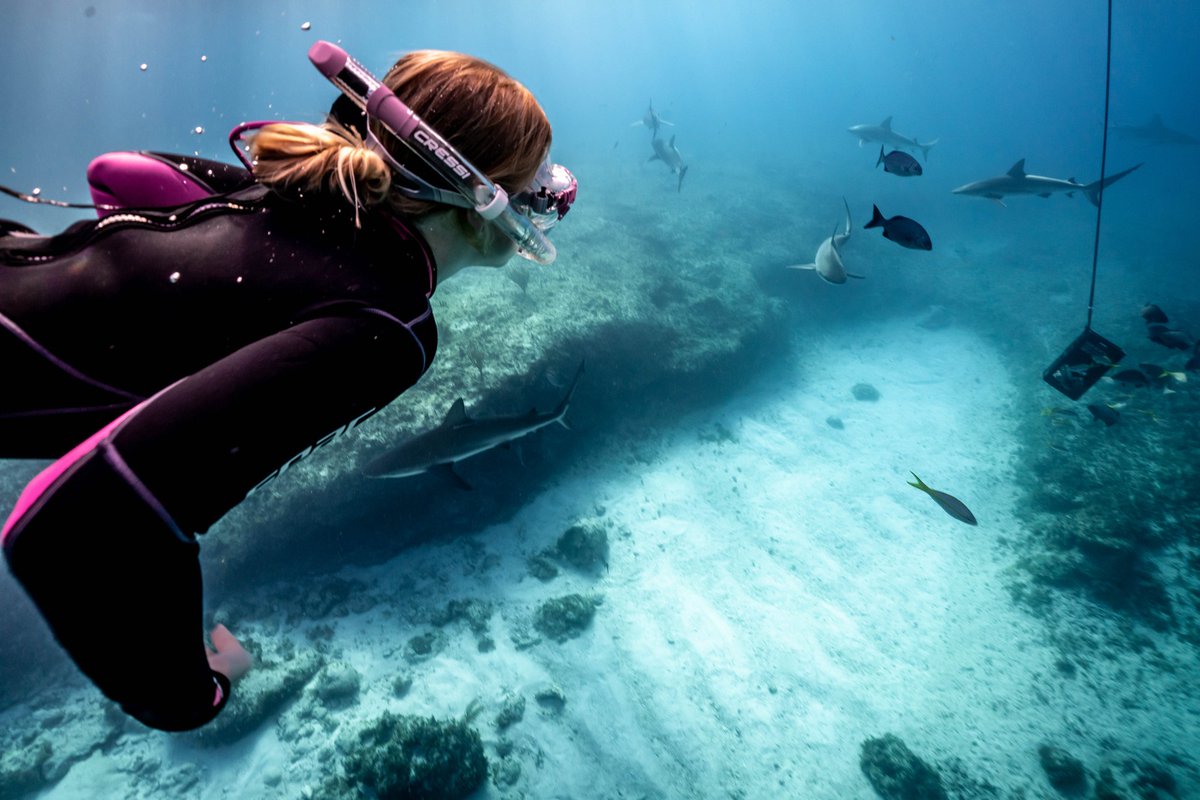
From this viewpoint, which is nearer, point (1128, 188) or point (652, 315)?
point (652, 315)

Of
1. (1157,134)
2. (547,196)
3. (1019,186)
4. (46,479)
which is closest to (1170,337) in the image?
(1019,186)

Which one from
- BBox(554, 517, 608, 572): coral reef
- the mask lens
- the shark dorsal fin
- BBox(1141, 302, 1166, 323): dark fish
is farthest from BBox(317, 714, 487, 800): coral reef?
BBox(1141, 302, 1166, 323): dark fish

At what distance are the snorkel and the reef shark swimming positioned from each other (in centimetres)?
500

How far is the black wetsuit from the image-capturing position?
0.83 metres

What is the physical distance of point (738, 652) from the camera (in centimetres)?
723

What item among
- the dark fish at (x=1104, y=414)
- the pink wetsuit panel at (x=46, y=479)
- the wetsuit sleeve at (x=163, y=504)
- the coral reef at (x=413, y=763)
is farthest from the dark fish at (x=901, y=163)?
the coral reef at (x=413, y=763)

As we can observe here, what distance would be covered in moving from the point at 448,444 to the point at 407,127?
208 inches

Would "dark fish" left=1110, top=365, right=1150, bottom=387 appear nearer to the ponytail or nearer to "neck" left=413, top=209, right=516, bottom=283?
"neck" left=413, top=209, right=516, bottom=283

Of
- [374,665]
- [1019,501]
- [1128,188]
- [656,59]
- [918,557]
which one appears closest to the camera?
[374,665]

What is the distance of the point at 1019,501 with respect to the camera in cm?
1011

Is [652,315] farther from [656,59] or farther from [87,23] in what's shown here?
[656,59]

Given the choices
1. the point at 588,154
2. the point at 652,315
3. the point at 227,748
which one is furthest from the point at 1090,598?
the point at 588,154

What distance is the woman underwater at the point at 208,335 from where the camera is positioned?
2.77 ft

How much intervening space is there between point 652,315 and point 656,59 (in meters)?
157
